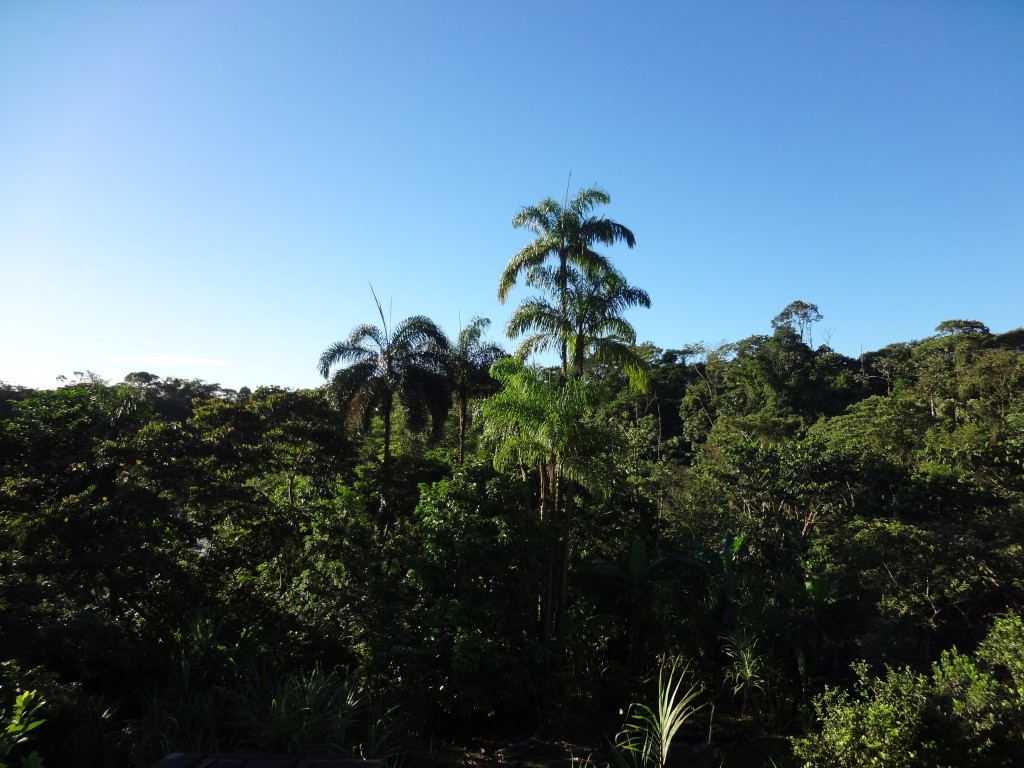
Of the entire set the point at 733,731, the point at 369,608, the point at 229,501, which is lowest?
the point at 733,731

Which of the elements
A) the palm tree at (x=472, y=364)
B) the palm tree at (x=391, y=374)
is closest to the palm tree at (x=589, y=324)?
the palm tree at (x=391, y=374)

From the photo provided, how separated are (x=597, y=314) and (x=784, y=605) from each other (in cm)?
662

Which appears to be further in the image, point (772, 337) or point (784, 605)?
point (772, 337)

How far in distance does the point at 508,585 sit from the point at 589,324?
503 cm

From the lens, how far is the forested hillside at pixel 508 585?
607 centimetres

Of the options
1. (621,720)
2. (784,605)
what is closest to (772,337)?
(784,605)

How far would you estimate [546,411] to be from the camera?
30.6 feet

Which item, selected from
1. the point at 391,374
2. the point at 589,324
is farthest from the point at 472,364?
the point at 589,324

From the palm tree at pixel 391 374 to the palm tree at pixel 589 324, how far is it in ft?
16.0

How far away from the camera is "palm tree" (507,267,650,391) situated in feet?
37.6

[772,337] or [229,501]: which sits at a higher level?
[772,337]

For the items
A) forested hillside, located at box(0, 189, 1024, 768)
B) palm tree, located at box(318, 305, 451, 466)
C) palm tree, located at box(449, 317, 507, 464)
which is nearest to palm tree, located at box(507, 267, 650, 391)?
forested hillside, located at box(0, 189, 1024, 768)

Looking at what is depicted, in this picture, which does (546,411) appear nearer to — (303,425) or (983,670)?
(303,425)

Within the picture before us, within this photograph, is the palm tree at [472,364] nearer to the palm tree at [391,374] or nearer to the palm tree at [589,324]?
the palm tree at [391,374]
